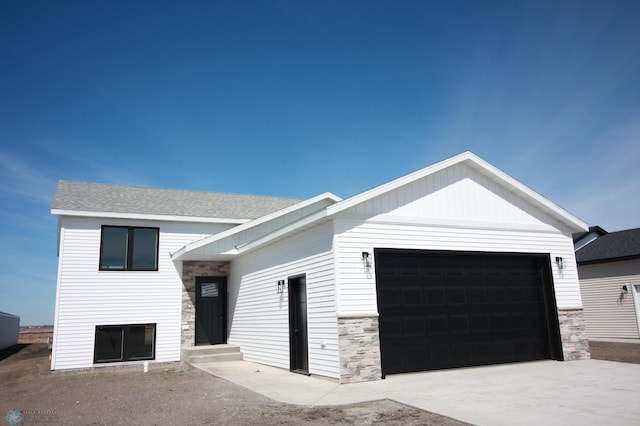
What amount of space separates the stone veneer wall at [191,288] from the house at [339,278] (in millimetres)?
38

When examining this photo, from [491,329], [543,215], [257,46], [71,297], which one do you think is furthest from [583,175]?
[71,297]

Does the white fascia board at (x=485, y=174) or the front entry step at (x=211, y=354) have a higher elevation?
the white fascia board at (x=485, y=174)

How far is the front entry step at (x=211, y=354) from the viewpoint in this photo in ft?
45.1

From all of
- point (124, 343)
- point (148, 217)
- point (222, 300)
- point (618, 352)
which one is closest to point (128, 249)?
point (148, 217)

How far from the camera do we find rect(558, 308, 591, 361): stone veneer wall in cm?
1178

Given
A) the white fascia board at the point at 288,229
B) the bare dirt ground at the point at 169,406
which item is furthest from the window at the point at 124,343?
the white fascia board at the point at 288,229

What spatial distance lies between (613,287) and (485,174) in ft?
39.1

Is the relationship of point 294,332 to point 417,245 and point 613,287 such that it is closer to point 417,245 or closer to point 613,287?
point 417,245

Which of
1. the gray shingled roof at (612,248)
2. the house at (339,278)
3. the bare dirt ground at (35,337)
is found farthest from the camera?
the bare dirt ground at (35,337)

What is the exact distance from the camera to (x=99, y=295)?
1475 cm

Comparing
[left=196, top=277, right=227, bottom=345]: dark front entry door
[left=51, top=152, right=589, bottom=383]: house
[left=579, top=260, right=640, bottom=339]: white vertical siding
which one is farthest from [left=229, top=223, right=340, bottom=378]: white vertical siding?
[left=579, top=260, right=640, bottom=339]: white vertical siding

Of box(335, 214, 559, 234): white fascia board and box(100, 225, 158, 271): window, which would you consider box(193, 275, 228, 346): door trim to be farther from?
box(335, 214, 559, 234): white fascia board

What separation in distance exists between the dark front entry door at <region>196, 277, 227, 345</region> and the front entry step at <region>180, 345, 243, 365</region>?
1355 millimetres

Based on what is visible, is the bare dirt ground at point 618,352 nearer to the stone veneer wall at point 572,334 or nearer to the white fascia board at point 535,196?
the stone veneer wall at point 572,334
